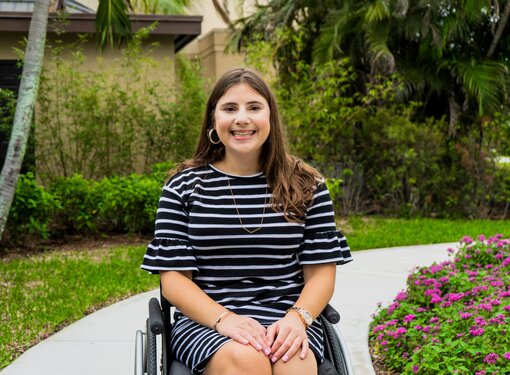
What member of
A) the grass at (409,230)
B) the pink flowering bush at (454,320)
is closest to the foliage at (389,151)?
the grass at (409,230)

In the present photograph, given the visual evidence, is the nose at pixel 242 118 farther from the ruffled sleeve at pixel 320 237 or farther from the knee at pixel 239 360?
the knee at pixel 239 360

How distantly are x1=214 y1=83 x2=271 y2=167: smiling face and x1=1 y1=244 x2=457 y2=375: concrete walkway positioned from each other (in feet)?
5.97

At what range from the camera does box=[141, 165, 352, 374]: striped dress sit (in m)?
2.86

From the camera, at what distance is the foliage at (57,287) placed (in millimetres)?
5195

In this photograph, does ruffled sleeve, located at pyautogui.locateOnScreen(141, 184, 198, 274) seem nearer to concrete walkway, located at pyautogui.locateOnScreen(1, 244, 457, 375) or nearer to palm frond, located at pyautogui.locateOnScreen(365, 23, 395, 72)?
concrete walkway, located at pyautogui.locateOnScreen(1, 244, 457, 375)

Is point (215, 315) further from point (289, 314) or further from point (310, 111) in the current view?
point (310, 111)

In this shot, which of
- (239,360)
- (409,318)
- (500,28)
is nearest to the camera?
(239,360)

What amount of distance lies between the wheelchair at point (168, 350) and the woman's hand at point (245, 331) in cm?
20

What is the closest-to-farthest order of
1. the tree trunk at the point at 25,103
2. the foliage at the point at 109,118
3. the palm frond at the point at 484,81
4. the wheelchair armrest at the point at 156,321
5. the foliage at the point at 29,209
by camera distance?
the wheelchair armrest at the point at 156,321 → the tree trunk at the point at 25,103 → the foliage at the point at 29,209 → the foliage at the point at 109,118 → the palm frond at the point at 484,81

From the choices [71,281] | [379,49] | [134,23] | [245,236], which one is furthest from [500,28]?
[245,236]

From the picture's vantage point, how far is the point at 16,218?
829cm

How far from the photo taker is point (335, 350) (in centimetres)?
281

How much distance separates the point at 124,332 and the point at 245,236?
8.53ft

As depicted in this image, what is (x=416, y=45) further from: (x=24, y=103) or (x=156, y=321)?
(x=156, y=321)
